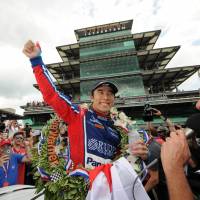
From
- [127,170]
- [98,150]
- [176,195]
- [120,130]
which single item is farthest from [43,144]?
[176,195]

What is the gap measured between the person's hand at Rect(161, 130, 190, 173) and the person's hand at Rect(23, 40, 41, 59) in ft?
6.06

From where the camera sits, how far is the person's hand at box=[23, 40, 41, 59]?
270 cm

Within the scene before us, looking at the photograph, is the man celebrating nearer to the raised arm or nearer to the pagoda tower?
the raised arm

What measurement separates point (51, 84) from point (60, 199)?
3.75ft

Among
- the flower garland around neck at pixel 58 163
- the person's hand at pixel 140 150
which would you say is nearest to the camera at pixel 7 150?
the flower garland around neck at pixel 58 163

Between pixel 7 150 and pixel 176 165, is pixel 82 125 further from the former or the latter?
pixel 7 150

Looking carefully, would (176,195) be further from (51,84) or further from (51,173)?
(51,84)

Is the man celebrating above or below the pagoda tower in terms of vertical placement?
below

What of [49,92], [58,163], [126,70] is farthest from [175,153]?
[126,70]

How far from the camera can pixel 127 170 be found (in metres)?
1.58

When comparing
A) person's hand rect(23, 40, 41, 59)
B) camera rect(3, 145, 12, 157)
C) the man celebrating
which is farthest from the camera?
camera rect(3, 145, 12, 157)

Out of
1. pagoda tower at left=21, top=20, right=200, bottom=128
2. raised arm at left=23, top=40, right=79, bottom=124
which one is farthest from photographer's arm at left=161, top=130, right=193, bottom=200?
pagoda tower at left=21, top=20, right=200, bottom=128

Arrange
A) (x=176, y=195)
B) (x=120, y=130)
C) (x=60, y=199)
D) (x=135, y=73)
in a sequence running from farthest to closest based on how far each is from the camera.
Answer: (x=135, y=73)
(x=120, y=130)
(x=60, y=199)
(x=176, y=195)

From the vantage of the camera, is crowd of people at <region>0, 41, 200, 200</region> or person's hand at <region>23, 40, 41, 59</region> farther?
person's hand at <region>23, 40, 41, 59</region>
